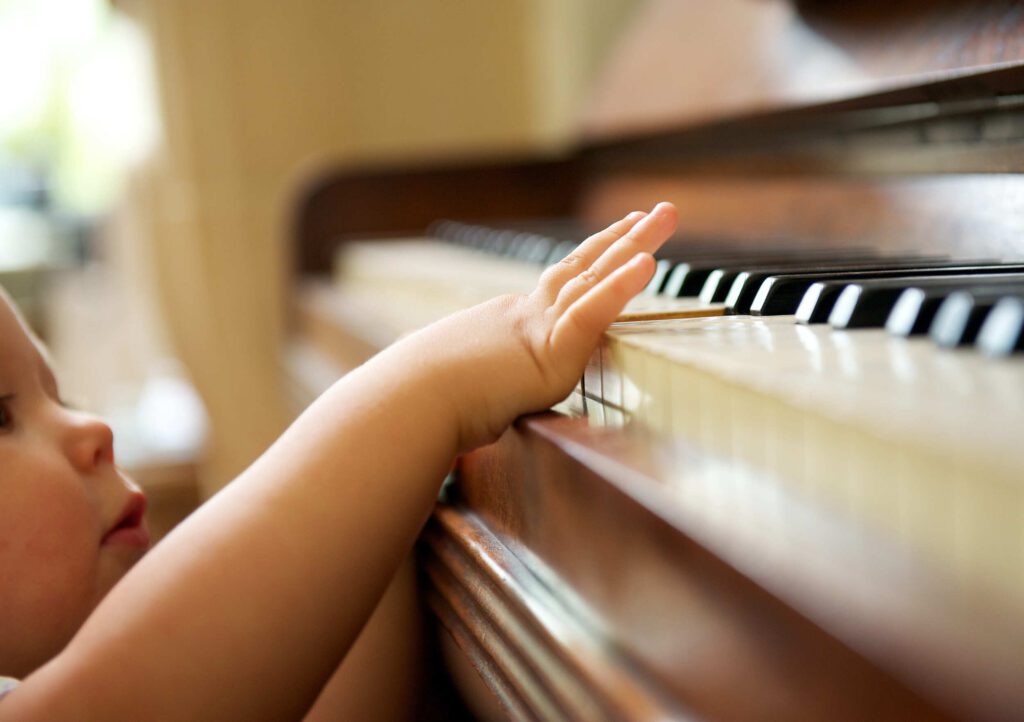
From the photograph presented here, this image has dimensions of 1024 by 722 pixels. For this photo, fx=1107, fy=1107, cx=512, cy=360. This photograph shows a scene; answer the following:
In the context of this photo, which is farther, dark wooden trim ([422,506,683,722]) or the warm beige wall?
the warm beige wall

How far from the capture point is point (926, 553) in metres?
0.35

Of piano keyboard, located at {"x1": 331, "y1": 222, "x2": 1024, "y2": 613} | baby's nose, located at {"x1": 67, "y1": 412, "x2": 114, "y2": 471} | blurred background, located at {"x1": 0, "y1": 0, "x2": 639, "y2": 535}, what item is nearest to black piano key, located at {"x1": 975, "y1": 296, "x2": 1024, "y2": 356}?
piano keyboard, located at {"x1": 331, "y1": 222, "x2": 1024, "y2": 613}

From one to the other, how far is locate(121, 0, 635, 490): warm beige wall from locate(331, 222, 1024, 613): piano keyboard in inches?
77.0

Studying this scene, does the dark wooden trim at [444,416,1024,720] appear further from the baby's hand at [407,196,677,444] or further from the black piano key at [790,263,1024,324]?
the black piano key at [790,263,1024,324]

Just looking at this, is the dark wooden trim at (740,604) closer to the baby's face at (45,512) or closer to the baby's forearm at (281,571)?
the baby's forearm at (281,571)

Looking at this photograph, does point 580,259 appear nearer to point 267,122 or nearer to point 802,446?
point 802,446

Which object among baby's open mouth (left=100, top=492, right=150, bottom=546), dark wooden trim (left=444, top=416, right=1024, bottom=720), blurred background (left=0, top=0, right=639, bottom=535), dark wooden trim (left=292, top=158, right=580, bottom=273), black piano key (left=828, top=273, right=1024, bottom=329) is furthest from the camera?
blurred background (left=0, top=0, right=639, bottom=535)

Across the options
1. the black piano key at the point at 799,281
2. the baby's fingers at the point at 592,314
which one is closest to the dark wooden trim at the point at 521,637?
the baby's fingers at the point at 592,314

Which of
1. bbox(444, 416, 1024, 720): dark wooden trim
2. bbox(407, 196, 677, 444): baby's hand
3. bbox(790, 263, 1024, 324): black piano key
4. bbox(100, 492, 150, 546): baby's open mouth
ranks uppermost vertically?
bbox(790, 263, 1024, 324): black piano key

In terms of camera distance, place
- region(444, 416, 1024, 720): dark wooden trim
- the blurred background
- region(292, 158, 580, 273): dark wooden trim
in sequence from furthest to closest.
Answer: the blurred background, region(292, 158, 580, 273): dark wooden trim, region(444, 416, 1024, 720): dark wooden trim

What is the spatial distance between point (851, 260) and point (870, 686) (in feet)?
1.93

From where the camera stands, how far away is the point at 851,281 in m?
0.67

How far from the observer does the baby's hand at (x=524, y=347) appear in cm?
65

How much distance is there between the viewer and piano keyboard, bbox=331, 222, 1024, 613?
34 centimetres
